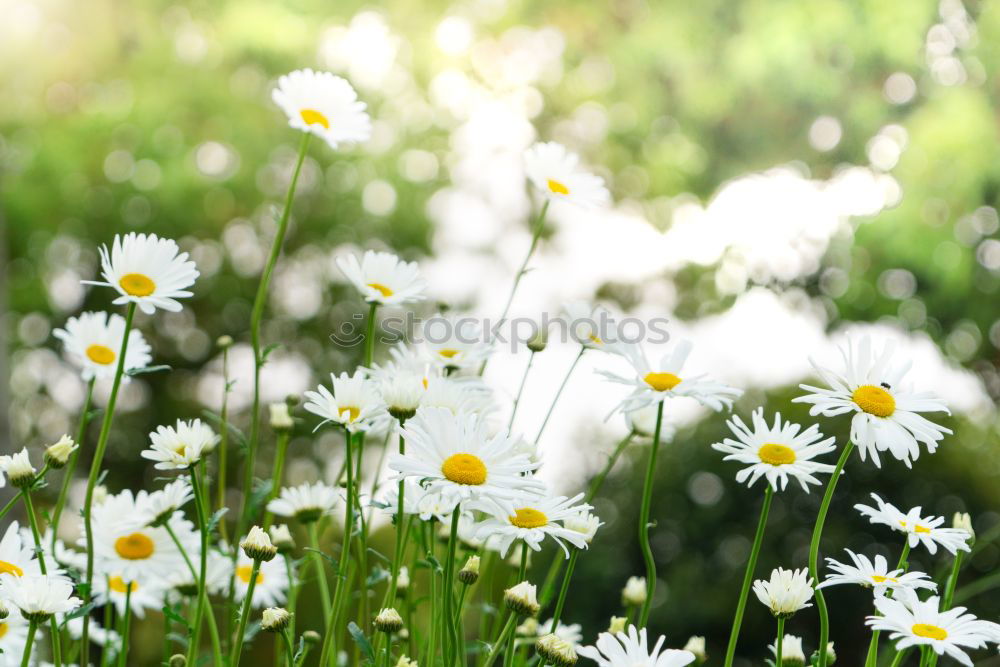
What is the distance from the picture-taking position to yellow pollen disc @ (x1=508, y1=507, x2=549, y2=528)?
1036 millimetres

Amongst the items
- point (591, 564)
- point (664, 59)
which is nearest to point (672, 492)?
point (591, 564)

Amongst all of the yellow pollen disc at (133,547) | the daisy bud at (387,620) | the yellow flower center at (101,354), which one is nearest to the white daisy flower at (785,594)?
the daisy bud at (387,620)

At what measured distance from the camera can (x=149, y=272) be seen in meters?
1.15

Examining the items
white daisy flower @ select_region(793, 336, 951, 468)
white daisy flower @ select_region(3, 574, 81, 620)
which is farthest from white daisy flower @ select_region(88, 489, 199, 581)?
white daisy flower @ select_region(793, 336, 951, 468)

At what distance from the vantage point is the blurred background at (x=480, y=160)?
6637mm

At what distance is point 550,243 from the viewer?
752 centimetres

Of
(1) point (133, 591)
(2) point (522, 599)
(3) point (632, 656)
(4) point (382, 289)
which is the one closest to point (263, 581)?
(1) point (133, 591)

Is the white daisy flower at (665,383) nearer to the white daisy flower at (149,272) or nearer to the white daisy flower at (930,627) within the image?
the white daisy flower at (930,627)

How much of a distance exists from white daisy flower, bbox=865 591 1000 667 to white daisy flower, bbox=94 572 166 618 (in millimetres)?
981

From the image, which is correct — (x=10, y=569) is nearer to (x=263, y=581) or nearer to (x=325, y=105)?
(x=263, y=581)

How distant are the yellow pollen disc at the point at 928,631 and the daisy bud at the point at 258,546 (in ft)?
2.15

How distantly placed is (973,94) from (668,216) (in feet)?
7.44

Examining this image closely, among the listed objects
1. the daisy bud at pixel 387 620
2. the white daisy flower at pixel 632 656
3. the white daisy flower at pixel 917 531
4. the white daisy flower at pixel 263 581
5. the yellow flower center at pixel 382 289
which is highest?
the yellow flower center at pixel 382 289

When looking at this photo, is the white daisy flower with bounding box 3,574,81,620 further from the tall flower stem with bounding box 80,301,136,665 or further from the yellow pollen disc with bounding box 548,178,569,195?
the yellow pollen disc with bounding box 548,178,569,195
